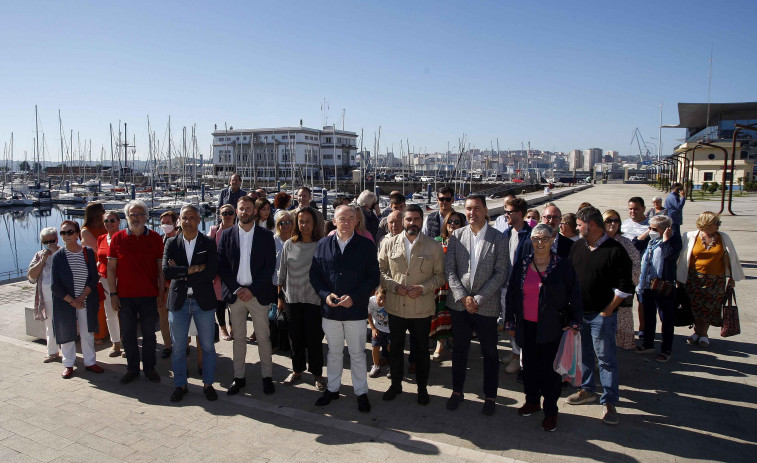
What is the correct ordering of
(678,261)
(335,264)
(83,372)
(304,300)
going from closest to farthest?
(335,264) < (304,300) < (83,372) < (678,261)

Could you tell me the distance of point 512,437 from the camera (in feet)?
13.3

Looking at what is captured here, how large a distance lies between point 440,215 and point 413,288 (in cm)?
189

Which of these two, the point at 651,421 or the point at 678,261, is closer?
the point at 651,421

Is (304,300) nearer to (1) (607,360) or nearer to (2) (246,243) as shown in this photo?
(2) (246,243)

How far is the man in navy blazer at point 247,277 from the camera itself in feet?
16.3

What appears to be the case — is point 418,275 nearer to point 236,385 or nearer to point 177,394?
point 236,385

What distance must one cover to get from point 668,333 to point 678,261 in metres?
0.96

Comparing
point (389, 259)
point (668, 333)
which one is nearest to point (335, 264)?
point (389, 259)

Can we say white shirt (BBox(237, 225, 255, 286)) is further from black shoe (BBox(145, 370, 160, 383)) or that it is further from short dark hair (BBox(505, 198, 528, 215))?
short dark hair (BBox(505, 198, 528, 215))

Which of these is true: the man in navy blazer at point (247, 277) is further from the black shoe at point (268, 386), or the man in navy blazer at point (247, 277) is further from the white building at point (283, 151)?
the white building at point (283, 151)

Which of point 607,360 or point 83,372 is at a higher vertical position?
point 607,360

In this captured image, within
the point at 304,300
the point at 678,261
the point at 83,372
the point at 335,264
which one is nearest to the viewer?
the point at 335,264

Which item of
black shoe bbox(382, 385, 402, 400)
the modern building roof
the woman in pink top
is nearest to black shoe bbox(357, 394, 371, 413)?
black shoe bbox(382, 385, 402, 400)

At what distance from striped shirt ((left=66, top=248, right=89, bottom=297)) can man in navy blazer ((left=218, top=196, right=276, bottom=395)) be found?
5.54 ft
